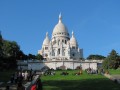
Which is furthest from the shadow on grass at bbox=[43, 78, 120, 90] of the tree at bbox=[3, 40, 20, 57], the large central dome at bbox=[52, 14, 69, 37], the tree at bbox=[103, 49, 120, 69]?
the large central dome at bbox=[52, 14, 69, 37]

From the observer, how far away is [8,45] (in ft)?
408

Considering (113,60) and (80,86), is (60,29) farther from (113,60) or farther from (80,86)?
(80,86)

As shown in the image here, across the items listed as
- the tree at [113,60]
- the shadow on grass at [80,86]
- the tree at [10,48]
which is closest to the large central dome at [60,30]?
the tree at [10,48]

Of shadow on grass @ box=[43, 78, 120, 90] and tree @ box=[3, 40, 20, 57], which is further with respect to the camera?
tree @ box=[3, 40, 20, 57]

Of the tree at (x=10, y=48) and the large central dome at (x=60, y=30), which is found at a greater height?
the large central dome at (x=60, y=30)

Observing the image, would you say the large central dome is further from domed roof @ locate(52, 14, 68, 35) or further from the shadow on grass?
the shadow on grass

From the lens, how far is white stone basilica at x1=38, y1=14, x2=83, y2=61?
16269 cm

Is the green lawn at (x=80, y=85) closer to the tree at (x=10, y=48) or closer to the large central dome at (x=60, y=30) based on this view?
the tree at (x=10, y=48)

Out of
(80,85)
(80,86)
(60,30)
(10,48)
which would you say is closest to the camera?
(80,86)

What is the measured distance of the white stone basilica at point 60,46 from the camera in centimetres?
16269

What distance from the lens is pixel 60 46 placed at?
16462cm

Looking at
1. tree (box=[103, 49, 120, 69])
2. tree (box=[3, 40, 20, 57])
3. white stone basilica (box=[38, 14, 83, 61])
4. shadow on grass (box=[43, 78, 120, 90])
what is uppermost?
white stone basilica (box=[38, 14, 83, 61])

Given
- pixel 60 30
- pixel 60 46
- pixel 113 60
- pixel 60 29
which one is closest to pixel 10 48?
pixel 113 60

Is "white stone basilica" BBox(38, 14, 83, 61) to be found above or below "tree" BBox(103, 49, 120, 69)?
above
